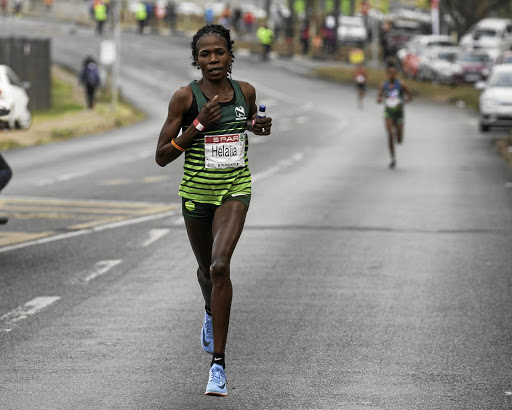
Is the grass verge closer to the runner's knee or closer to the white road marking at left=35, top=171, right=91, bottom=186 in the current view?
the white road marking at left=35, top=171, right=91, bottom=186

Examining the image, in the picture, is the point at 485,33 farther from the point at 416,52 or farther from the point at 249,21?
the point at 249,21

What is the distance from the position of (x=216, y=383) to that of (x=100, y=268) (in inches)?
211

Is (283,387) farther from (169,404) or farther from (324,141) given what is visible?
(324,141)

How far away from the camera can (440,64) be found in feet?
189

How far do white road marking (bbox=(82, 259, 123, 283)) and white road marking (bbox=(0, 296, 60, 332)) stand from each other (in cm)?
103

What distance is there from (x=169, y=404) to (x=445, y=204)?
12758 millimetres

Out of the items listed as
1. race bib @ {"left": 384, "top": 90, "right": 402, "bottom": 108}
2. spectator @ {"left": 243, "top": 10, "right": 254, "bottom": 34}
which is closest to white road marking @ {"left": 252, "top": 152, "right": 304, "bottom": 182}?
race bib @ {"left": 384, "top": 90, "right": 402, "bottom": 108}

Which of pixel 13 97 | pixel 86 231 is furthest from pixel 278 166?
pixel 86 231

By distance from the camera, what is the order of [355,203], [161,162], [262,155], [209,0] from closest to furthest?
1. [161,162]
2. [355,203]
3. [262,155]
4. [209,0]

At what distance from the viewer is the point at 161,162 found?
741 centimetres

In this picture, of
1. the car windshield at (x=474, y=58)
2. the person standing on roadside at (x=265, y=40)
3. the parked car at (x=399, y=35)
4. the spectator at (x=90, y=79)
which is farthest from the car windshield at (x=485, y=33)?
the spectator at (x=90, y=79)

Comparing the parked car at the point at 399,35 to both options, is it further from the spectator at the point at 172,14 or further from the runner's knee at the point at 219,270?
the runner's knee at the point at 219,270

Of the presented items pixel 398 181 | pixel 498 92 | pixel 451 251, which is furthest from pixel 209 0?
pixel 451 251

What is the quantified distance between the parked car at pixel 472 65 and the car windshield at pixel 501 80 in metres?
19.8
